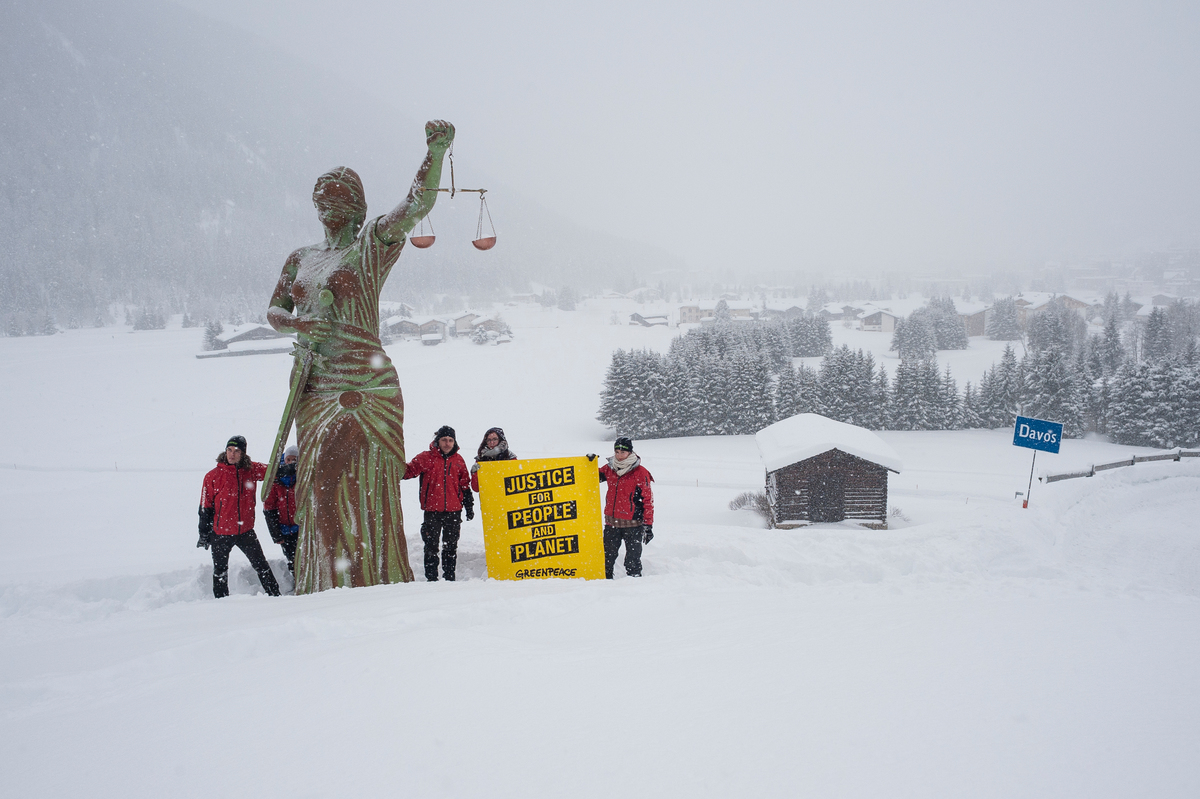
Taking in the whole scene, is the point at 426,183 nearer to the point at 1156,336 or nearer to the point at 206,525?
the point at 206,525

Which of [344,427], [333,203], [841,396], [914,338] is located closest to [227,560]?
[344,427]

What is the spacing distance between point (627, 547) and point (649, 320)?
95.8 m

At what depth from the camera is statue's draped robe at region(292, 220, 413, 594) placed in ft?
18.6

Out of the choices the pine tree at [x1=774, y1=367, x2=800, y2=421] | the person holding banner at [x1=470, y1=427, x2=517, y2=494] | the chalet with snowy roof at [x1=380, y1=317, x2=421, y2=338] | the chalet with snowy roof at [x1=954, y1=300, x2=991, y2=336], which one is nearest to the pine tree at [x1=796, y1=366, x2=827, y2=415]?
the pine tree at [x1=774, y1=367, x2=800, y2=421]

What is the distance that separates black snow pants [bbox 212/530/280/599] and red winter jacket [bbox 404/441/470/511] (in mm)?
1786

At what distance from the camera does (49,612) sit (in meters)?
5.47

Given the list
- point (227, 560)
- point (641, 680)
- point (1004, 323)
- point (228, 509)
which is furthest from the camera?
point (1004, 323)

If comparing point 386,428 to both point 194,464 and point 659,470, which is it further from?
point 194,464

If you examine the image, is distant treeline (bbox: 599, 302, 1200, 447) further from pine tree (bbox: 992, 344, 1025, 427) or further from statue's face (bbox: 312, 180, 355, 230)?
statue's face (bbox: 312, 180, 355, 230)

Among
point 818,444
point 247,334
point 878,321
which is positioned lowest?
point 818,444

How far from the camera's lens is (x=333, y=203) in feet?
19.0

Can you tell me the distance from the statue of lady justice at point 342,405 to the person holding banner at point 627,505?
2545 millimetres

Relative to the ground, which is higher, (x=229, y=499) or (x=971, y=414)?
(x=229, y=499)

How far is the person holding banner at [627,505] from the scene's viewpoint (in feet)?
22.1
